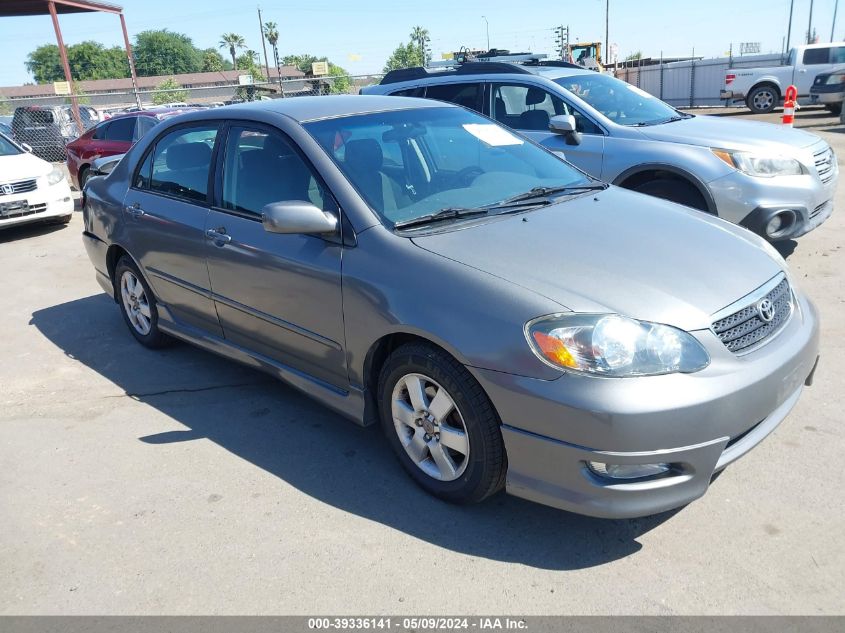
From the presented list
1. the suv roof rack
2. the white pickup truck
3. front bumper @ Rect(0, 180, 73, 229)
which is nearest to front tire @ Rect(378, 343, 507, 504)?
the suv roof rack

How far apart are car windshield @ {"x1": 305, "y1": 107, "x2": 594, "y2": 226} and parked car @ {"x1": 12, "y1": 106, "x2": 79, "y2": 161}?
1732cm

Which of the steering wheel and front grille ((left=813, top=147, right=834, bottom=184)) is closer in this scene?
the steering wheel

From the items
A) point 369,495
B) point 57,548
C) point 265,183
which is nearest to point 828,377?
point 369,495

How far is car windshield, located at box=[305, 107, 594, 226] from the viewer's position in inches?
133

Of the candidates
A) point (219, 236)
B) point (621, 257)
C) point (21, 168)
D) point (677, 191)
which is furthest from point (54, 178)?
point (621, 257)

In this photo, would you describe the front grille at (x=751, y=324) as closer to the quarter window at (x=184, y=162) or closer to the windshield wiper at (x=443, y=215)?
the windshield wiper at (x=443, y=215)

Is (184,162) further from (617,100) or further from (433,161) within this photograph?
(617,100)

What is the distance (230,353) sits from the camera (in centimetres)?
413

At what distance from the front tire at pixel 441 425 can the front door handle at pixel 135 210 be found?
8.12ft

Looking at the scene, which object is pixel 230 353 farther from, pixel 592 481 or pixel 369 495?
pixel 592 481

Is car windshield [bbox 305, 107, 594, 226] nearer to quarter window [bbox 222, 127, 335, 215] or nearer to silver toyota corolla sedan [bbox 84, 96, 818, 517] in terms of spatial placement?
silver toyota corolla sedan [bbox 84, 96, 818, 517]

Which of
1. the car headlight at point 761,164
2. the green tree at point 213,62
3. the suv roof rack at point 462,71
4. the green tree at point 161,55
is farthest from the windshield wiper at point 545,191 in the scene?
the green tree at point 161,55

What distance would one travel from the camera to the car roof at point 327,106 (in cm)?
375
